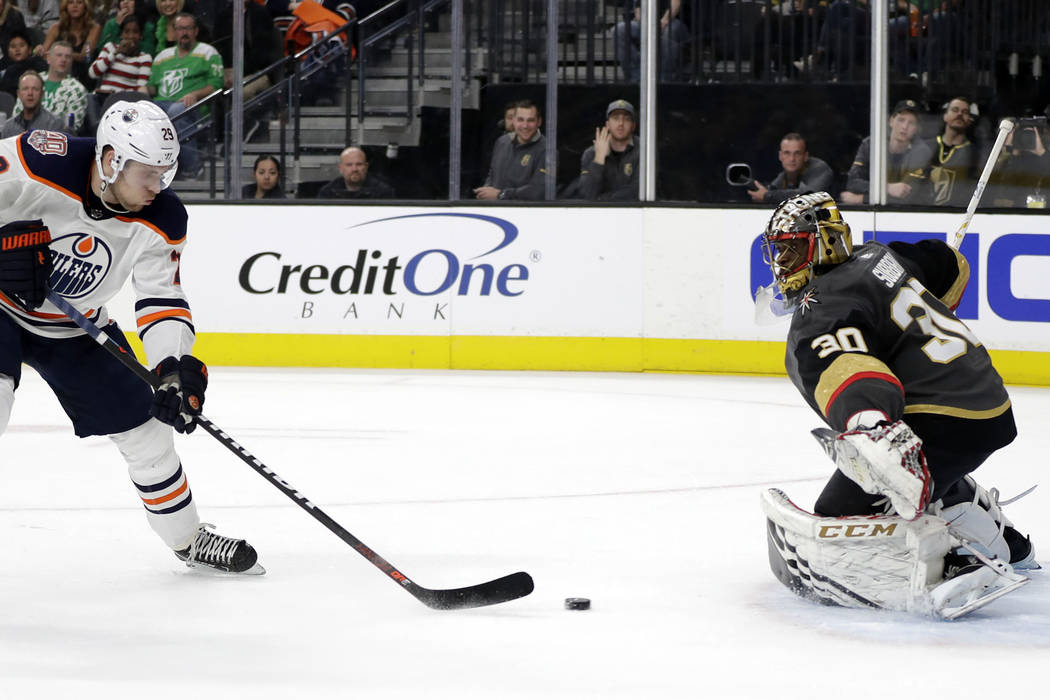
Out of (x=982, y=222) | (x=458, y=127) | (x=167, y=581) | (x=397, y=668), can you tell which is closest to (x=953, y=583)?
(x=397, y=668)

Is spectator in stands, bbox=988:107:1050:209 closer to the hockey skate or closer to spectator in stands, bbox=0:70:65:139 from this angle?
the hockey skate

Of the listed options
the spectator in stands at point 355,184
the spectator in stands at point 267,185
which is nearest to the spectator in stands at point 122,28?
the spectator in stands at point 267,185

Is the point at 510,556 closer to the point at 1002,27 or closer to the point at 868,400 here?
the point at 868,400

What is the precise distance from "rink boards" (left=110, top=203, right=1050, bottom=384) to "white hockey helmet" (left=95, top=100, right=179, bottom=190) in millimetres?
4551

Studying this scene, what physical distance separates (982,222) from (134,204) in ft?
15.6

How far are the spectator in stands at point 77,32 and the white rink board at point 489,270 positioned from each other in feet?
4.40

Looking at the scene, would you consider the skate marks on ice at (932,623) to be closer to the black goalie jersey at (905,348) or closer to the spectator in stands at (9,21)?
the black goalie jersey at (905,348)

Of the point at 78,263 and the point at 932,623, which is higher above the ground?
the point at 78,263

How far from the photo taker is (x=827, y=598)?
2.89 meters

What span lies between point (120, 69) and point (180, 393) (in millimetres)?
5835

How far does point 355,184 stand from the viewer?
304 inches

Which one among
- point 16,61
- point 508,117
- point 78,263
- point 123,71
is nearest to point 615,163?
point 508,117

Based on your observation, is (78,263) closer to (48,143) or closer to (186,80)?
(48,143)

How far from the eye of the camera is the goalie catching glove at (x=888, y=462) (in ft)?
8.41
